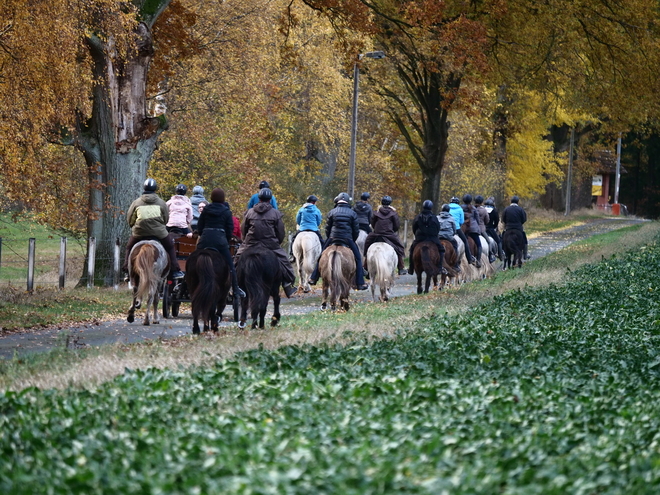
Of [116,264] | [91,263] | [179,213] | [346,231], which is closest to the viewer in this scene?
[179,213]

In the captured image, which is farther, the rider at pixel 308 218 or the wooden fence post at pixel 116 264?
the wooden fence post at pixel 116 264

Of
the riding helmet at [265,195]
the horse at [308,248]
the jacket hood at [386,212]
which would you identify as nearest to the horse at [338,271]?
the jacket hood at [386,212]

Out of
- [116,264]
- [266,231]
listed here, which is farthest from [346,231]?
[116,264]

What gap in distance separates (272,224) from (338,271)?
4.04m

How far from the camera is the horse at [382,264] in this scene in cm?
2397

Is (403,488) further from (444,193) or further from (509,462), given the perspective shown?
(444,193)

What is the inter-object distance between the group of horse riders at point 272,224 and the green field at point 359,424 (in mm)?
4604

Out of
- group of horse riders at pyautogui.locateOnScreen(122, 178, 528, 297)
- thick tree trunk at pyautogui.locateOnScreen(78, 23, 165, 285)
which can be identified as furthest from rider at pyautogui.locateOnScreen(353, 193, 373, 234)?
thick tree trunk at pyautogui.locateOnScreen(78, 23, 165, 285)

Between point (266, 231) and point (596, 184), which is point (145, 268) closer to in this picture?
point (266, 231)

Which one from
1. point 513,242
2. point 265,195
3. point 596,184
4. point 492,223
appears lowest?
point 513,242

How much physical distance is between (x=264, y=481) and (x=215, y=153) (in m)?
29.8

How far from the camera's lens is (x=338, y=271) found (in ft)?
69.7

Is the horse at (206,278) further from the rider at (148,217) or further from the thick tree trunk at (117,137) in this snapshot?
the thick tree trunk at (117,137)

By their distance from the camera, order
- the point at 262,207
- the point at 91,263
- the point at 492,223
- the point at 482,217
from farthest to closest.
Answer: the point at 492,223 → the point at 482,217 → the point at 91,263 → the point at 262,207
